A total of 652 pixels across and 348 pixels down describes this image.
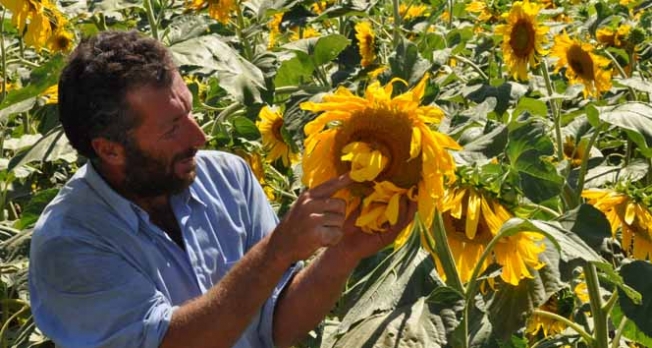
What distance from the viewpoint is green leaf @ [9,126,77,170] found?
243 cm

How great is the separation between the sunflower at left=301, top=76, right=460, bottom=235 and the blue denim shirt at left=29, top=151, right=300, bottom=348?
0.19 metres

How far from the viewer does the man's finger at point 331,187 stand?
1626 millimetres

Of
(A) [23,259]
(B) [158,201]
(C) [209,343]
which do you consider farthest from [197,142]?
(A) [23,259]

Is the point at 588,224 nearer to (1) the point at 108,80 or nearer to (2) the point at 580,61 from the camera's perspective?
(1) the point at 108,80

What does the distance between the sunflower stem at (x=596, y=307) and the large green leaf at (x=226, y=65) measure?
27.3 inches

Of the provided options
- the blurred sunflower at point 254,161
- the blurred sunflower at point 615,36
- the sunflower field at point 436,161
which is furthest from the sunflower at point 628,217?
the blurred sunflower at point 615,36

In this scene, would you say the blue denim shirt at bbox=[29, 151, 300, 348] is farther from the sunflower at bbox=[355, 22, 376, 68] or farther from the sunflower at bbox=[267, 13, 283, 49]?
the sunflower at bbox=[267, 13, 283, 49]

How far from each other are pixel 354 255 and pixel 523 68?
1473 mm

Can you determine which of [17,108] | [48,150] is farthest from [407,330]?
[17,108]

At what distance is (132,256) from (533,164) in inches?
23.1

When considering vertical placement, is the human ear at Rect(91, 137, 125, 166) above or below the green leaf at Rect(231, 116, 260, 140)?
above

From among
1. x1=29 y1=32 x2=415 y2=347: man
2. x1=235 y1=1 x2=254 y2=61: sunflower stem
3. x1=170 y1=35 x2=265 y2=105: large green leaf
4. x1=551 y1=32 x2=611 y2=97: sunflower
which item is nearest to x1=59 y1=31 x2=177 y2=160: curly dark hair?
x1=29 y1=32 x2=415 y2=347: man

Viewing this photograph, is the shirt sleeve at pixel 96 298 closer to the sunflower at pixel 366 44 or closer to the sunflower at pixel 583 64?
the sunflower at pixel 366 44

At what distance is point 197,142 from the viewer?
188cm
